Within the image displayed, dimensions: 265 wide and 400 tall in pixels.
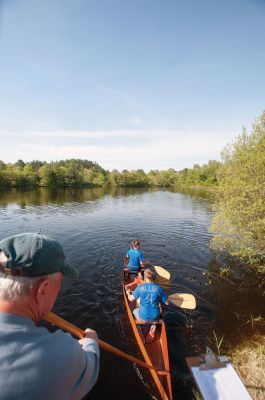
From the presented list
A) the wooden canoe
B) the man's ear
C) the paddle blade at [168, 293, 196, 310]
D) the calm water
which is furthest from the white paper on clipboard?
the man's ear

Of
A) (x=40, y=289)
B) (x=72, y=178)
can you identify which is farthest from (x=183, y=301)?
(x=72, y=178)

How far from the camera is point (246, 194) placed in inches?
532

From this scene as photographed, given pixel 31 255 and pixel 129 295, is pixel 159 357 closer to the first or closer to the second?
pixel 129 295

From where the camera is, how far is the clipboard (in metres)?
5.11

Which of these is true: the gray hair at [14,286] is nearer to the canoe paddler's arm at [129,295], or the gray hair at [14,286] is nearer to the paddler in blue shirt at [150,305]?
the paddler in blue shirt at [150,305]

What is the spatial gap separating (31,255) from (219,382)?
5.80m

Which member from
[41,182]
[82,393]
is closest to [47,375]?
[82,393]

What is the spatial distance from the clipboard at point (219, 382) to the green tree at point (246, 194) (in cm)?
791

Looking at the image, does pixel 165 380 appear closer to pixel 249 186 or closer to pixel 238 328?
pixel 238 328

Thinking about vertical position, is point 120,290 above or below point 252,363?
below

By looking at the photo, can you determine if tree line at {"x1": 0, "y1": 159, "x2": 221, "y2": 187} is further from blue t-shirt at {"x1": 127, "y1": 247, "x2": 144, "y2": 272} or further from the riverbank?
the riverbank

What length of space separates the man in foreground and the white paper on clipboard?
4514 millimetres

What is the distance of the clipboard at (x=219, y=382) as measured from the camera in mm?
5110

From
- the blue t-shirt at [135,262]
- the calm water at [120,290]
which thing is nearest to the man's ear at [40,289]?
the calm water at [120,290]
